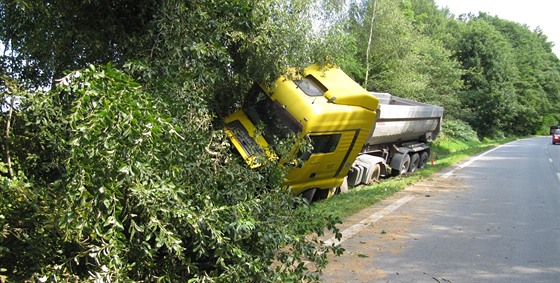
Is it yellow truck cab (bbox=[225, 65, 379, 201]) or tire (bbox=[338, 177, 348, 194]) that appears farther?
tire (bbox=[338, 177, 348, 194])

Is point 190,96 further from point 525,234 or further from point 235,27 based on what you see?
point 525,234

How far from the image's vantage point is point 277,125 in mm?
9281

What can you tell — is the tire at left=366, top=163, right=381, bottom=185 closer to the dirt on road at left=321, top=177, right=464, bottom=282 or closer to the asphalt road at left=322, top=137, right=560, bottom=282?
the asphalt road at left=322, top=137, right=560, bottom=282

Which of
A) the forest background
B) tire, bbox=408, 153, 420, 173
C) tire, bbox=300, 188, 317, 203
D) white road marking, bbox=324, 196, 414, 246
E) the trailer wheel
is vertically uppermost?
the forest background

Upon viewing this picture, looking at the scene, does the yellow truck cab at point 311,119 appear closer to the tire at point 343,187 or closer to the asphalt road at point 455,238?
the asphalt road at point 455,238

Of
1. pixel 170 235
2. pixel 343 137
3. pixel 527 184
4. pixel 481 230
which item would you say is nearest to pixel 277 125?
pixel 343 137

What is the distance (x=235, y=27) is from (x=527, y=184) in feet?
36.0

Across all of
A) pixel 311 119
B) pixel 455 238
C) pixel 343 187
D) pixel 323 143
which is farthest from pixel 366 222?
pixel 343 187

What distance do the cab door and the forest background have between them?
5.50 ft

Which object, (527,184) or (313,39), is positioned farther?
(527,184)

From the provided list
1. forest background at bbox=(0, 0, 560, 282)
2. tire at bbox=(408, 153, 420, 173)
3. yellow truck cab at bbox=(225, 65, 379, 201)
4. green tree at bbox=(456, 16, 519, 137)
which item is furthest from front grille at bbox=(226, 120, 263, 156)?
green tree at bbox=(456, 16, 519, 137)

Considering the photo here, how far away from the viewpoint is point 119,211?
10.4ft

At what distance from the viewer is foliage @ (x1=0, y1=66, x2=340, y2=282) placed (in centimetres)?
304

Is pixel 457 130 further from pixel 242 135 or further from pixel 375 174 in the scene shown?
pixel 242 135
